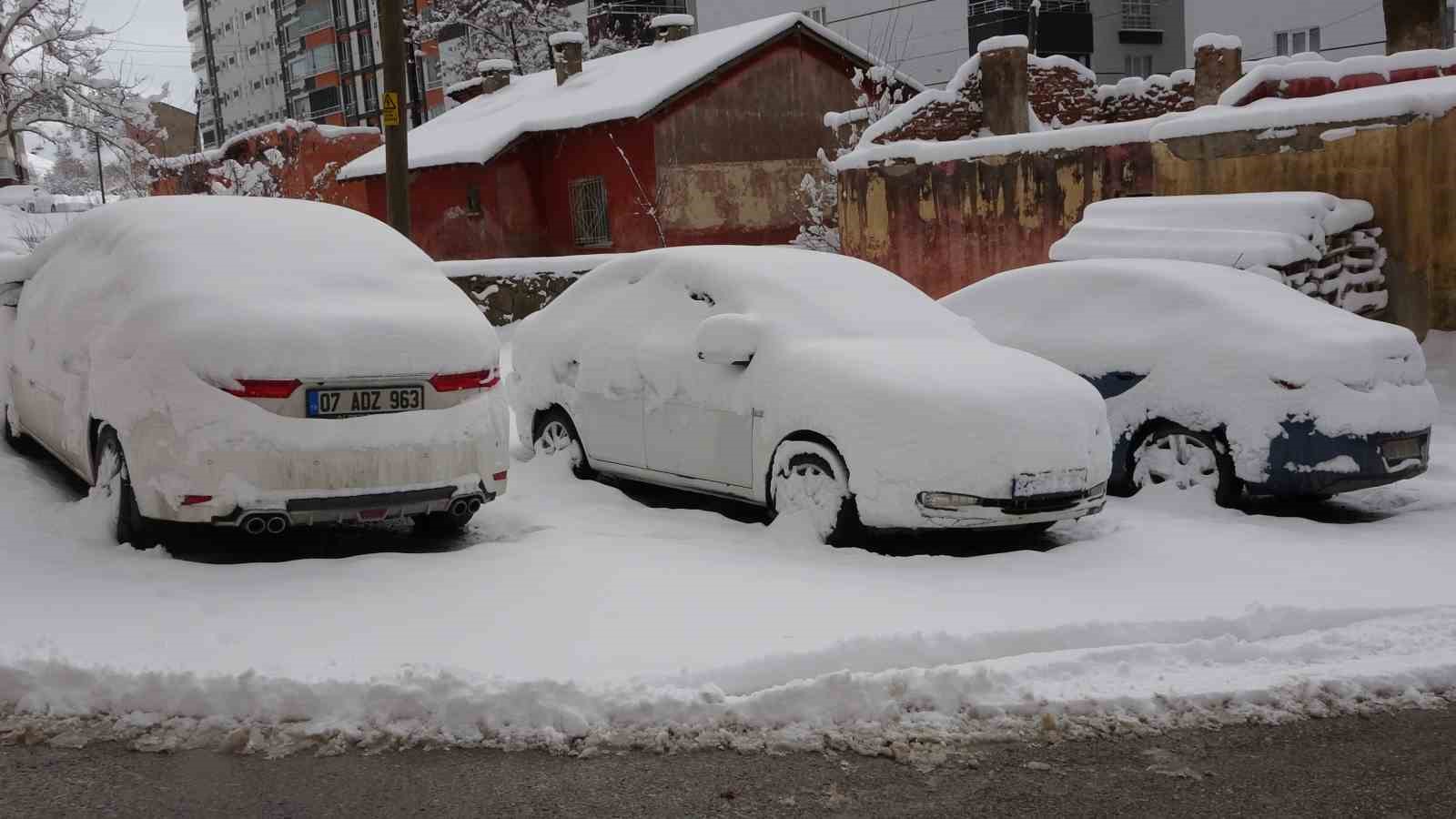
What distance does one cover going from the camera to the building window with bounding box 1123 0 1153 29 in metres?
44.0

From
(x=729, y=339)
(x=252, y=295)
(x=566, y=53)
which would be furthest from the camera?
(x=566, y=53)

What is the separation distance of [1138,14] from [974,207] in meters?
32.5

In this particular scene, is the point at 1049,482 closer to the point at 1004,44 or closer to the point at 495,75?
the point at 1004,44

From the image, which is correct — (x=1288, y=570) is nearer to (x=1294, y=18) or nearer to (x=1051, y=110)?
(x=1051, y=110)

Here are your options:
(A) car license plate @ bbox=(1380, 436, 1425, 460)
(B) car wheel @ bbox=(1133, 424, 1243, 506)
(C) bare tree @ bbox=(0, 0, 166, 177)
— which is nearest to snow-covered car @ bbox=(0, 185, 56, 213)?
(C) bare tree @ bbox=(0, 0, 166, 177)

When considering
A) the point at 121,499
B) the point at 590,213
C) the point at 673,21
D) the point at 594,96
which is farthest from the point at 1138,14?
the point at 121,499

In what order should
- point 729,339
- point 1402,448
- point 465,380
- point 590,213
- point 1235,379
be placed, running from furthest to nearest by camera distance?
point 590,213 < point 1235,379 < point 1402,448 < point 729,339 < point 465,380

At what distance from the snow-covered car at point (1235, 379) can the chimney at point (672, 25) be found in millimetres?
23292

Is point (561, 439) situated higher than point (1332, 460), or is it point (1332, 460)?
point (561, 439)

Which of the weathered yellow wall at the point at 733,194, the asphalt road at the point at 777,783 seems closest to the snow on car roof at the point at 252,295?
→ the asphalt road at the point at 777,783

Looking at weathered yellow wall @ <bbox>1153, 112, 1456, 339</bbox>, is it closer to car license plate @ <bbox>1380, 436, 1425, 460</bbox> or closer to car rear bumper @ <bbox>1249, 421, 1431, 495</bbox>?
car license plate @ <bbox>1380, 436, 1425, 460</bbox>

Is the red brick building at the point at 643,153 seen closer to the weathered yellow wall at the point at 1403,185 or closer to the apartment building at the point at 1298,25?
the weathered yellow wall at the point at 1403,185

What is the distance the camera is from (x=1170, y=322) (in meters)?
7.88

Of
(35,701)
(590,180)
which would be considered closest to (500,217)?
(590,180)
